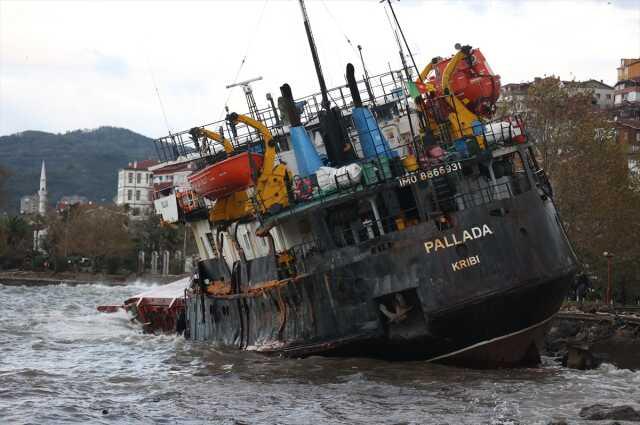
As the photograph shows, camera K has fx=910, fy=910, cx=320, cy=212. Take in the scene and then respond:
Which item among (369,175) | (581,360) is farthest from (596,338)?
(369,175)

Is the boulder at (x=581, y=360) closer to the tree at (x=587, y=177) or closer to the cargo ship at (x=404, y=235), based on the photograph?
the cargo ship at (x=404, y=235)

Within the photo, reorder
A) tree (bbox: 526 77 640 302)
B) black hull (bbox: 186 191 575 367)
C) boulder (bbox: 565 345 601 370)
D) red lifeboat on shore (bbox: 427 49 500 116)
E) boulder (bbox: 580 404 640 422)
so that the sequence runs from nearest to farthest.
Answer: boulder (bbox: 580 404 640 422) < black hull (bbox: 186 191 575 367) < boulder (bbox: 565 345 601 370) < red lifeboat on shore (bbox: 427 49 500 116) < tree (bbox: 526 77 640 302)

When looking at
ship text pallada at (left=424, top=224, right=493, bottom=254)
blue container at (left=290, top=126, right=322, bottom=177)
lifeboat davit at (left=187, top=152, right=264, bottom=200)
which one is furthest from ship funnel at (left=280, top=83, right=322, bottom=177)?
ship text pallada at (left=424, top=224, right=493, bottom=254)

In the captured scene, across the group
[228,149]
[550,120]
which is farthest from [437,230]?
[550,120]

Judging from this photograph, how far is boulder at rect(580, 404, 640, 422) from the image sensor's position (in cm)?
1675

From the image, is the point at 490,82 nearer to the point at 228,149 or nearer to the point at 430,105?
the point at 430,105

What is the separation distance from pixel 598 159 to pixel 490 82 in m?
15.6

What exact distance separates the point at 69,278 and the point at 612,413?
253 ft

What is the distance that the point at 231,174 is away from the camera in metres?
25.4

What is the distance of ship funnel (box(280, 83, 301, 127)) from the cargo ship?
4 centimetres

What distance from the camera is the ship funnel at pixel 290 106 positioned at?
2684cm

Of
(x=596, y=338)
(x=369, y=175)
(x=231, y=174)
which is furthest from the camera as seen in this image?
(x=596, y=338)

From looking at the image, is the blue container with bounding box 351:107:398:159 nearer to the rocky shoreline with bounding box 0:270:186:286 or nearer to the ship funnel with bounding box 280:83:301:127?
the ship funnel with bounding box 280:83:301:127

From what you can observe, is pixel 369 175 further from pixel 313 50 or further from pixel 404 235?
pixel 313 50
